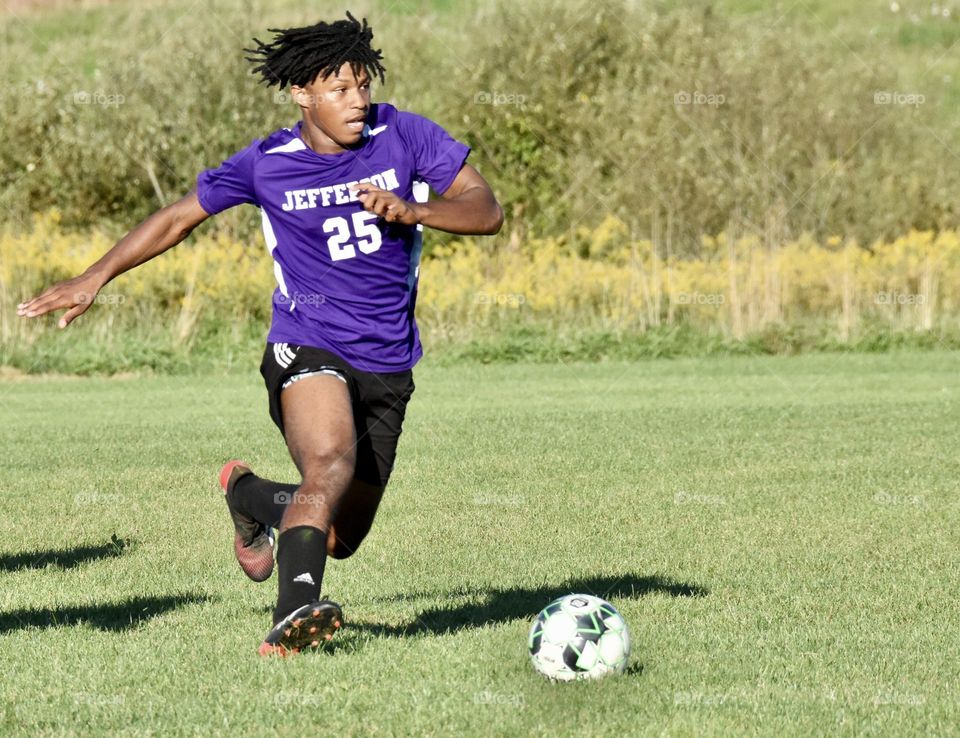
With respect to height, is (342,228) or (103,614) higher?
(342,228)

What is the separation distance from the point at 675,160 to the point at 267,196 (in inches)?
895

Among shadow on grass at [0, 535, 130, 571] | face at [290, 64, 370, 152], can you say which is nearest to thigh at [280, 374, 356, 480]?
face at [290, 64, 370, 152]

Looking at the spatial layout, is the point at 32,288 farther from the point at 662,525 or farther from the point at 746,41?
the point at 746,41

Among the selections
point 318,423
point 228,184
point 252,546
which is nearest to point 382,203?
point 318,423

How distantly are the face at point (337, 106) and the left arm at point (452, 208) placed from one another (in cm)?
24

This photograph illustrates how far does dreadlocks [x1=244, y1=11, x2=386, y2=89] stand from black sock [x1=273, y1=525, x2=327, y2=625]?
180 centimetres

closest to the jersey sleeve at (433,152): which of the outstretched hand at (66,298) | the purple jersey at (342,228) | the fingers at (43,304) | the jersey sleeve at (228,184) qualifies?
the purple jersey at (342,228)

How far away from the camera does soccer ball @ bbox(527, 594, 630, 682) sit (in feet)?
17.0

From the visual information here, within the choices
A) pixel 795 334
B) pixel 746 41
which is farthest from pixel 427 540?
pixel 746 41

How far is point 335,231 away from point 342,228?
0.03 metres

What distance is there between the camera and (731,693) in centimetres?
506

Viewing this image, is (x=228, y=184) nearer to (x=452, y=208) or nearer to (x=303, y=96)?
(x=303, y=96)

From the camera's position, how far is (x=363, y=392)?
233 inches

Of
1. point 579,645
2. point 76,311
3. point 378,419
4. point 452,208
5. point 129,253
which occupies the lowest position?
point 579,645
